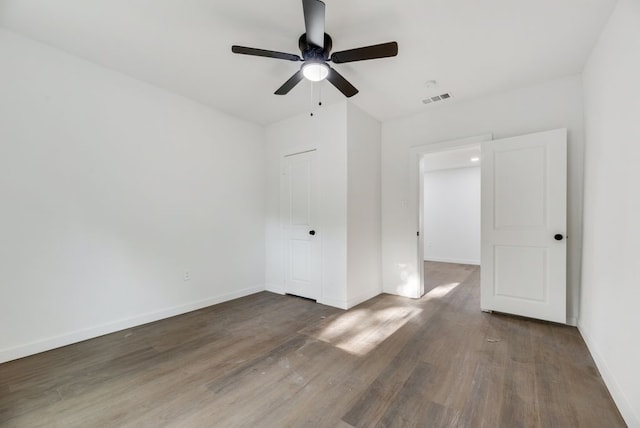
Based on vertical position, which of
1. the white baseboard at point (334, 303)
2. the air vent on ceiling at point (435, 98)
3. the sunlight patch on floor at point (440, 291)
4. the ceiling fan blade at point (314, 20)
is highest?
the air vent on ceiling at point (435, 98)

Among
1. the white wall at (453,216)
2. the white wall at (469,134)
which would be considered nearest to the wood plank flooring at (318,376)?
the white wall at (469,134)

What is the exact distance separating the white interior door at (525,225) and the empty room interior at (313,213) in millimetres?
22

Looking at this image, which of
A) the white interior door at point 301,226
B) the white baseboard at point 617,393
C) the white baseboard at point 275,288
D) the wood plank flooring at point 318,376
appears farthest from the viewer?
the white baseboard at point 275,288

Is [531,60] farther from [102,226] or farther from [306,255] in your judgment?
[102,226]

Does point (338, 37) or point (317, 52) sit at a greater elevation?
point (338, 37)

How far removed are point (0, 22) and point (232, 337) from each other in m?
3.29

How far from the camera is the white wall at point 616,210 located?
1.57 metres

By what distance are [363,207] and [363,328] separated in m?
1.61

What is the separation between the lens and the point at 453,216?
710cm

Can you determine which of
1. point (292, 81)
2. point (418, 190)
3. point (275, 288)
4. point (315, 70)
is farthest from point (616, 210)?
point (275, 288)

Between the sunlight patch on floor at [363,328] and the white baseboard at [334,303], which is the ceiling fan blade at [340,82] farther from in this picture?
the white baseboard at [334,303]

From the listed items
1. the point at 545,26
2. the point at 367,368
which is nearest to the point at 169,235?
the point at 367,368

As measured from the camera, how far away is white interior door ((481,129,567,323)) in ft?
9.37

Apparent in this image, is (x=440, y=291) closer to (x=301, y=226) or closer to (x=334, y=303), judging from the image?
(x=334, y=303)
